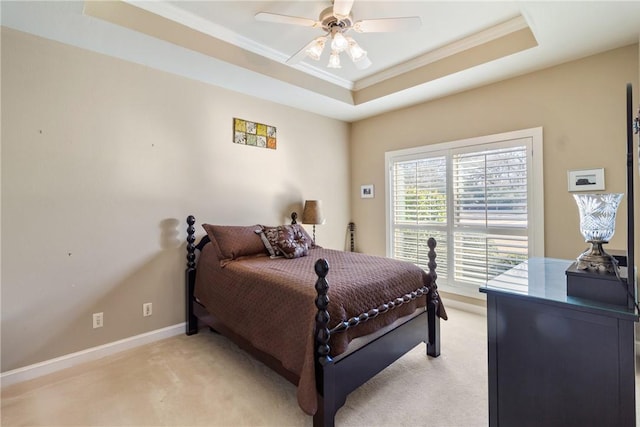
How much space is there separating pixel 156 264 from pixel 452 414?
268 centimetres

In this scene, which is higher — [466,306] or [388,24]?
[388,24]

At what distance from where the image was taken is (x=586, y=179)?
2680mm

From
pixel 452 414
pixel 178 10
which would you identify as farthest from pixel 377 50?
pixel 452 414

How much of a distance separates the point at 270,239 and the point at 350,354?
1536mm

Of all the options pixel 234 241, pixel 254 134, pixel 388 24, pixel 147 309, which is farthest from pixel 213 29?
pixel 147 309

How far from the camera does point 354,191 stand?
469 centimetres

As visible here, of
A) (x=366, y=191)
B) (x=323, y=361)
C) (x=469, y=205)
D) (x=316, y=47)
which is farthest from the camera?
(x=366, y=191)

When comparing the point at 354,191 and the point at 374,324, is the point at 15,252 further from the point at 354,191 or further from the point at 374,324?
the point at 354,191

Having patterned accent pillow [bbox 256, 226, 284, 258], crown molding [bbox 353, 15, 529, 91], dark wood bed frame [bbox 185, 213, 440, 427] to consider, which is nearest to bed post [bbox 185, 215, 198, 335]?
dark wood bed frame [bbox 185, 213, 440, 427]

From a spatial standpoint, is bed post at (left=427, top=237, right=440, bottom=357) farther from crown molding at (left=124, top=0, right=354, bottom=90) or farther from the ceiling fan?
crown molding at (left=124, top=0, right=354, bottom=90)

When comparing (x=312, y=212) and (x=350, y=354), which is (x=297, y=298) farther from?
(x=312, y=212)

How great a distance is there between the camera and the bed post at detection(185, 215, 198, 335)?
9.64 feet

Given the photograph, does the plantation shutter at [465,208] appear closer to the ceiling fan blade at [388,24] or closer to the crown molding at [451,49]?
the crown molding at [451,49]

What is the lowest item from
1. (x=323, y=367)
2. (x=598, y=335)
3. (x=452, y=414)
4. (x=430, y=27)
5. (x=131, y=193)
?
(x=452, y=414)
